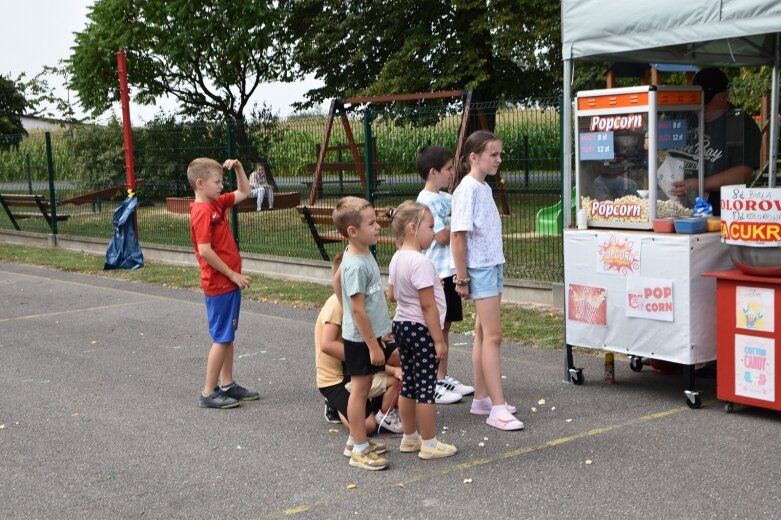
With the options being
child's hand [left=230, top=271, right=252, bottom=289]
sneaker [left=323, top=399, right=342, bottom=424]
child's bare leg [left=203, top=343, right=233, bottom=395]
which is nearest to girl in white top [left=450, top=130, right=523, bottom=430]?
sneaker [left=323, top=399, right=342, bottom=424]

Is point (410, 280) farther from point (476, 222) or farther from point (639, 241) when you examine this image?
point (639, 241)

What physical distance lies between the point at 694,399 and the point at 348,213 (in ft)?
8.07

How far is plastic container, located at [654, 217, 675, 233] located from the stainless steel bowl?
0.43 metres

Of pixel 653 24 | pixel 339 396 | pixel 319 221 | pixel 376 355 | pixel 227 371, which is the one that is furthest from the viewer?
pixel 319 221

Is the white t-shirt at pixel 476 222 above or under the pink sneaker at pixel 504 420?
above

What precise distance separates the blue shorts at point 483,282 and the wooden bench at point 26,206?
14.1m

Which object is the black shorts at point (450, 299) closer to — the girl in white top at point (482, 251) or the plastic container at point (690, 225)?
the girl in white top at point (482, 251)

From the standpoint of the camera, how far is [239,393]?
6789 millimetres

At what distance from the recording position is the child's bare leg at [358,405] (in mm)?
5219

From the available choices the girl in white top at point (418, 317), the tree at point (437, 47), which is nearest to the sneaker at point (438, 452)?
the girl in white top at point (418, 317)

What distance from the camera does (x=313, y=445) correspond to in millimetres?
5668

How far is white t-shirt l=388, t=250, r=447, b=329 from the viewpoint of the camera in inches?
202

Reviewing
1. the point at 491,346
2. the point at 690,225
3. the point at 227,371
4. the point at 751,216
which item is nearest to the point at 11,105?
the point at 227,371

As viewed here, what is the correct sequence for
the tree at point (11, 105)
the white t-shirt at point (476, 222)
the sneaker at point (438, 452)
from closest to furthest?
the sneaker at point (438, 452) → the white t-shirt at point (476, 222) → the tree at point (11, 105)
